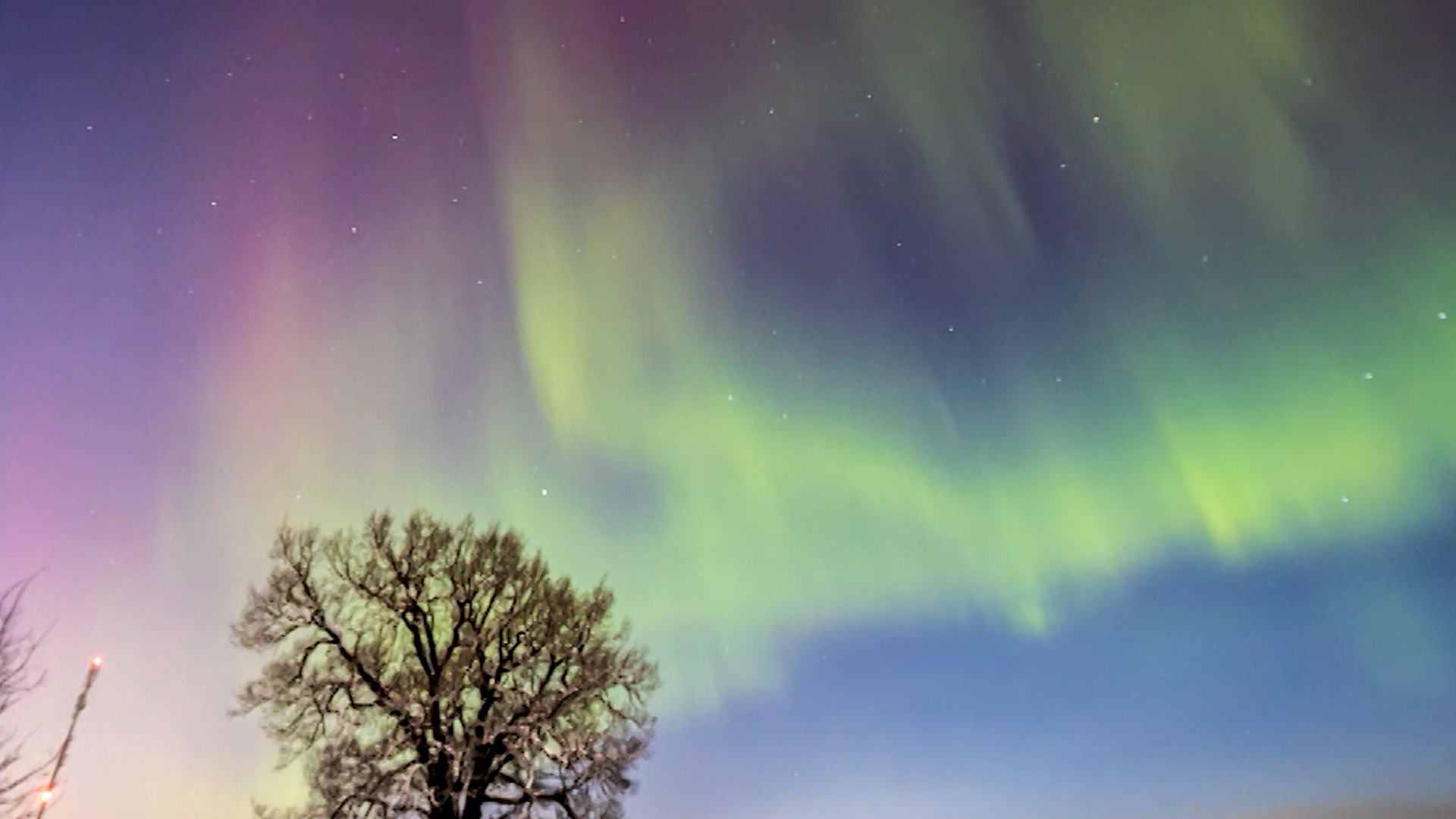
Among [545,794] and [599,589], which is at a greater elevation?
[599,589]

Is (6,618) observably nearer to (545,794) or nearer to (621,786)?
(545,794)

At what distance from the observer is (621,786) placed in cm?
2189

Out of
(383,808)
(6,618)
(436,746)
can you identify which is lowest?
(383,808)

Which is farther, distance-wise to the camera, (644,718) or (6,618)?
(644,718)

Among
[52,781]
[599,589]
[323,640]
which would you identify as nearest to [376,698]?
[323,640]

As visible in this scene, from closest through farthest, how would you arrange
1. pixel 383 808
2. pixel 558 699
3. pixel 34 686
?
pixel 34 686 → pixel 383 808 → pixel 558 699

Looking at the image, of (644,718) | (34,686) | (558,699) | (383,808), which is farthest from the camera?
(644,718)

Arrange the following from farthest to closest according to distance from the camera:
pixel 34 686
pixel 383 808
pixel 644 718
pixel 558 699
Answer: pixel 644 718 → pixel 558 699 → pixel 383 808 → pixel 34 686

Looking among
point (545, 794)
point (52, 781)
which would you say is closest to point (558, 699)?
point (545, 794)

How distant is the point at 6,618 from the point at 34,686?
1413mm

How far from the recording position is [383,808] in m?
19.9

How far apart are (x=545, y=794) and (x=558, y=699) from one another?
2223 mm

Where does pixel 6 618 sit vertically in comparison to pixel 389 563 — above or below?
below

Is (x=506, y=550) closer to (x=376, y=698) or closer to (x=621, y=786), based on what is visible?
(x=376, y=698)
